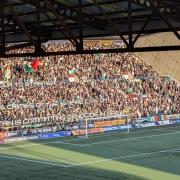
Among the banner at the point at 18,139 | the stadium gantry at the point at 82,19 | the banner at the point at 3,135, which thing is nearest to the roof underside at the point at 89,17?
the stadium gantry at the point at 82,19

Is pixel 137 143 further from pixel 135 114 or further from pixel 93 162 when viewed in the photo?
pixel 135 114

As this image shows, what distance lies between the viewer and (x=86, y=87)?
4191 cm

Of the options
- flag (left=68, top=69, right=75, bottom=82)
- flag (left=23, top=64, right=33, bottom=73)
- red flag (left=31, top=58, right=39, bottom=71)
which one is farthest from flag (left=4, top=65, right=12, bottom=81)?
flag (left=68, top=69, right=75, bottom=82)

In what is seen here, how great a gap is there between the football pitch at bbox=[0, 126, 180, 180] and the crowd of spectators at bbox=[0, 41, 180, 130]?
476 cm

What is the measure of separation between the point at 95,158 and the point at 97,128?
11614 mm

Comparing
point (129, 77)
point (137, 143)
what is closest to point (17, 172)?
point (137, 143)

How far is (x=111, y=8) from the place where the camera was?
17.9 metres

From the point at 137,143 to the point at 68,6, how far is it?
15.6m

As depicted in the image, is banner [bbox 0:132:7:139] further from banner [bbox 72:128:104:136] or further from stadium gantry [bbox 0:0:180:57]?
→ stadium gantry [bbox 0:0:180:57]

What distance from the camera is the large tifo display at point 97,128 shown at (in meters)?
32.2

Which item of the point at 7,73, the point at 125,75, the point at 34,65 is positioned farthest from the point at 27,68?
the point at 125,75

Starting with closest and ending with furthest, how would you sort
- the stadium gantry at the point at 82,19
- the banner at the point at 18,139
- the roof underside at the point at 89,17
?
the stadium gantry at the point at 82,19, the roof underside at the point at 89,17, the banner at the point at 18,139

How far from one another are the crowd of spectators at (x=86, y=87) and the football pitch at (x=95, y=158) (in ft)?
15.6

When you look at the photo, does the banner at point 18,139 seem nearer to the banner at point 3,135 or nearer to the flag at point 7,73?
the banner at point 3,135
